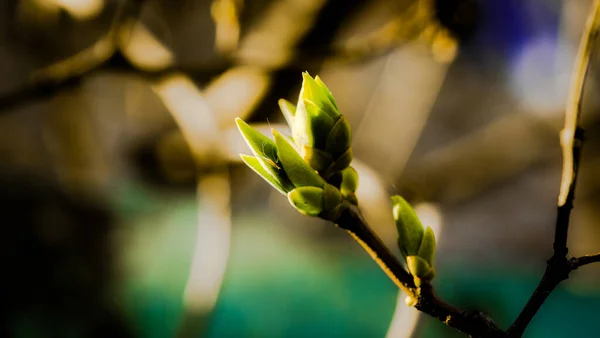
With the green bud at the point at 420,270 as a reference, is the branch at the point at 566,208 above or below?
above

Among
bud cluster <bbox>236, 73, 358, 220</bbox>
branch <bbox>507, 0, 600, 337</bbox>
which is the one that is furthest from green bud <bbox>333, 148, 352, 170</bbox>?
branch <bbox>507, 0, 600, 337</bbox>

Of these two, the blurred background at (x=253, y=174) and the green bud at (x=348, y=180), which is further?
the blurred background at (x=253, y=174)

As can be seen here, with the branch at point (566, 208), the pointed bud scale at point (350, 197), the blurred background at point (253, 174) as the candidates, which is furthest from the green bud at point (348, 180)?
the blurred background at point (253, 174)

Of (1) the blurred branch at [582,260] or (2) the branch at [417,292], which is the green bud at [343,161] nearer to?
(2) the branch at [417,292]

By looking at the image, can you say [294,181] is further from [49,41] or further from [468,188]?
[49,41]

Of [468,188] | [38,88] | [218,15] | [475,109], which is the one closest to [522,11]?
[475,109]

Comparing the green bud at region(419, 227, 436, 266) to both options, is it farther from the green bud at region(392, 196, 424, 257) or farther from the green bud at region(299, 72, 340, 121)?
the green bud at region(299, 72, 340, 121)
